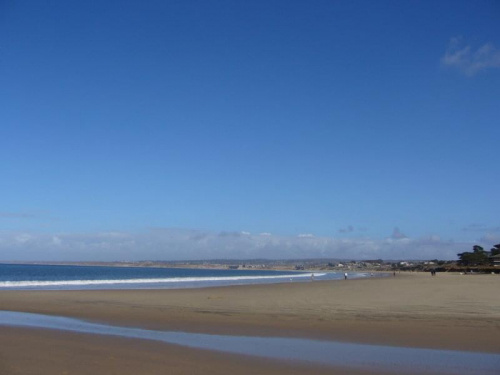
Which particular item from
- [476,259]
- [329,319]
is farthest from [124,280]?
[476,259]

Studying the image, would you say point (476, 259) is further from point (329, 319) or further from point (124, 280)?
point (329, 319)

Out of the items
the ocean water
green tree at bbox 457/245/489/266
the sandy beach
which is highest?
green tree at bbox 457/245/489/266

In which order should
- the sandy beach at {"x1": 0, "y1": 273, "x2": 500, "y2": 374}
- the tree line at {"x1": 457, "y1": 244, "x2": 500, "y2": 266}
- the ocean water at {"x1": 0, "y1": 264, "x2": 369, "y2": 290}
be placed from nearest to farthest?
1. the sandy beach at {"x1": 0, "y1": 273, "x2": 500, "y2": 374}
2. the ocean water at {"x1": 0, "y1": 264, "x2": 369, "y2": 290}
3. the tree line at {"x1": 457, "y1": 244, "x2": 500, "y2": 266}

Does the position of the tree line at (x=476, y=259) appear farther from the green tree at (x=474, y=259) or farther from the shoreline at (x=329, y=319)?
the shoreline at (x=329, y=319)

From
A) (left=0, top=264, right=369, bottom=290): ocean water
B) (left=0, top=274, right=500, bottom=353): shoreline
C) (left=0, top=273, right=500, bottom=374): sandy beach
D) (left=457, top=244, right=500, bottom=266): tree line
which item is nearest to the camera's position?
(left=0, top=273, right=500, bottom=374): sandy beach

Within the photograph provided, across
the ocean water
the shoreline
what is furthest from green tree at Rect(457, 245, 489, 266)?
the shoreline

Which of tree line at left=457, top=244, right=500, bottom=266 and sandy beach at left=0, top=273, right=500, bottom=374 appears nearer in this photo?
sandy beach at left=0, top=273, right=500, bottom=374

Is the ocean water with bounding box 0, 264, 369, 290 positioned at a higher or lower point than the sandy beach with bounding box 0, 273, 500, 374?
higher

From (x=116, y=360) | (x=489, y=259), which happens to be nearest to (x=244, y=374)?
(x=116, y=360)

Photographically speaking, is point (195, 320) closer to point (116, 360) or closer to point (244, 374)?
point (116, 360)

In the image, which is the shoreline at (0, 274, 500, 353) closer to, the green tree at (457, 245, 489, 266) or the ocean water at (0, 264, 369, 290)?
the ocean water at (0, 264, 369, 290)

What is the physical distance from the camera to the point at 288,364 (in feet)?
32.9

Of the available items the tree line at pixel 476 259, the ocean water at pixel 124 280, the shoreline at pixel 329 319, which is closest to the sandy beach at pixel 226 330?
the shoreline at pixel 329 319

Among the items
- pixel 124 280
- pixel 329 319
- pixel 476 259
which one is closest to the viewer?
pixel 329 319
